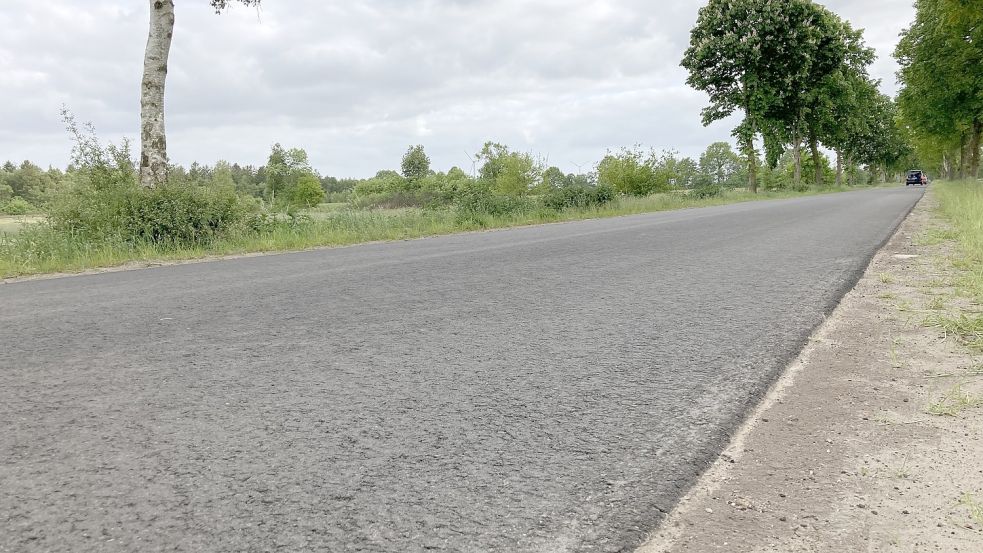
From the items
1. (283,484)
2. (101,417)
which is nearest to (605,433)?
(283,484)

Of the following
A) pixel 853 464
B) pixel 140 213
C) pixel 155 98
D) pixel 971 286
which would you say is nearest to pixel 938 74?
pixel 971 286

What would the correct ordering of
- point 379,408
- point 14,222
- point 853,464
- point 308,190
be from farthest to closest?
point 308,190
point 14,222
point 379,408
point 853,464

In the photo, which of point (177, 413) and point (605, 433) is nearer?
point (605, 433)

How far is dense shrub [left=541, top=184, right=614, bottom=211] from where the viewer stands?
20828 mm

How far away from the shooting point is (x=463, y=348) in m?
3.36

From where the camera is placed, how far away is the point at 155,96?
11578 mm

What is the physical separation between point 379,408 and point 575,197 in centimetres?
1965

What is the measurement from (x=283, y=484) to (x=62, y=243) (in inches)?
361

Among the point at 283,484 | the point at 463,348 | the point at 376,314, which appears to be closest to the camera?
the point at 283,484

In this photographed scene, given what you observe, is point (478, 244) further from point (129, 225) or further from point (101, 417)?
point (101, 417)


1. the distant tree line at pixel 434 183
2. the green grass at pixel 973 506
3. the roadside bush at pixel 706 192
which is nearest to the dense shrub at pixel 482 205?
the distant tree line at pixel 434 183

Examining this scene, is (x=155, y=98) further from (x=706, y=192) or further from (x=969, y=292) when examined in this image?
(x=706, y=192)

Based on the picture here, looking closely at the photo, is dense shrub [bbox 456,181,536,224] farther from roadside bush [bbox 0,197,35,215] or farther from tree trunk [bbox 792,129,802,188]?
tree trunk [bbox 792,129,802,188]

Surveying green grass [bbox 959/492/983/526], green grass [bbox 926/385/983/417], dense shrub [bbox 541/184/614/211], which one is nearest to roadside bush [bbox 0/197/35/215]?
green grass [bbox 926/385/983/417]
